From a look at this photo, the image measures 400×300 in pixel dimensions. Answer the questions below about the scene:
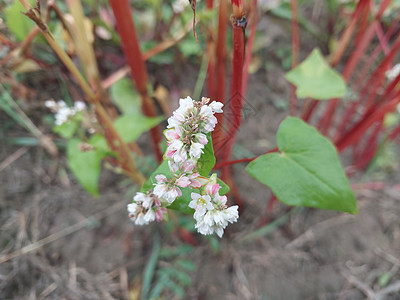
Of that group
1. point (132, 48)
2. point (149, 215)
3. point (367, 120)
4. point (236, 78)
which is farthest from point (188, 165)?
point (367, 120)

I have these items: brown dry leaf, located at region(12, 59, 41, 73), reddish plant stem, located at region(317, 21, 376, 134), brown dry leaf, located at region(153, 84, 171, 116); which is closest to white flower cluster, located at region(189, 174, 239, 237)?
reddish plant stem, located at region(317, 21, 376, 134)

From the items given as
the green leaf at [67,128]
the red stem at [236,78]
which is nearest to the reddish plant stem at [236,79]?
the red stem at [236,78]

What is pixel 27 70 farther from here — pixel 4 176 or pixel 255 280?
pixel 255 280

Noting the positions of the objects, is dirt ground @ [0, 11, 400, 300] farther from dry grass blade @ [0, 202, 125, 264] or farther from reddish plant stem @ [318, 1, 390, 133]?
reddish plant stem @ [318, 1, 390, 133]

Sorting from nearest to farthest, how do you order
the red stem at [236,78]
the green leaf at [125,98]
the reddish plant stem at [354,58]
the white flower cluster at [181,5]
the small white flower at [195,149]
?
the small white flower at [195,149] < the red stem at [236,78] < the reddish plant stem at [354,58] < the white flower cluster at [181,5] < the green leaf at [125,98]

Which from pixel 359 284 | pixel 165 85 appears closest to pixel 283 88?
pixel 165 85

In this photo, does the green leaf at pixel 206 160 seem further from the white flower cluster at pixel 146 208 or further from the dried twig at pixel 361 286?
the dried twig at pixel 361 286
